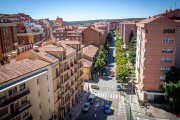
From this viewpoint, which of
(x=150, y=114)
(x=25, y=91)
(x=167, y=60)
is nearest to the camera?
(x=25, y=91)

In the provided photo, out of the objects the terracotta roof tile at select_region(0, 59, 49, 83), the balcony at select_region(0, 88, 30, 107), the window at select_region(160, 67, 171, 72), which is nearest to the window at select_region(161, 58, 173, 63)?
the window at select_region(160, 67, 171, 72)

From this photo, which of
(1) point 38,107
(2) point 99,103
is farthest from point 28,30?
(1) point 38,107

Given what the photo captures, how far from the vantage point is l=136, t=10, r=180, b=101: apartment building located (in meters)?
50.2

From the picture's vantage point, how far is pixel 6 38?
224 ft

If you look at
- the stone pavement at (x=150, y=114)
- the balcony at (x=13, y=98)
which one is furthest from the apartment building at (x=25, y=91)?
the stone pavement at (x=150, y=114)

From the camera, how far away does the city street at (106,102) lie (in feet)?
156

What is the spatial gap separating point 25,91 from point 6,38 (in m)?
43.5

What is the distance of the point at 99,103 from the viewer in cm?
5550

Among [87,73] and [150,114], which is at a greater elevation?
[87,73]

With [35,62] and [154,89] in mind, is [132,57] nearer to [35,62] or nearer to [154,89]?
[154,89]

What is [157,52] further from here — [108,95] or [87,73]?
[87,73]

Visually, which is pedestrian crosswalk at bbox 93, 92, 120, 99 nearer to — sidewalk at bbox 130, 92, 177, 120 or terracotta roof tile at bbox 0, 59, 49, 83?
sidewalk at bbox 130, 92, 177, 120

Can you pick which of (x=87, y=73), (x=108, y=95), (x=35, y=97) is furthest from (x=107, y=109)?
(x=87, y=73)

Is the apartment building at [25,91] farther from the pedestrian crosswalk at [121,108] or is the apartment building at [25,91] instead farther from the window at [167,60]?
the window at [167,60]
